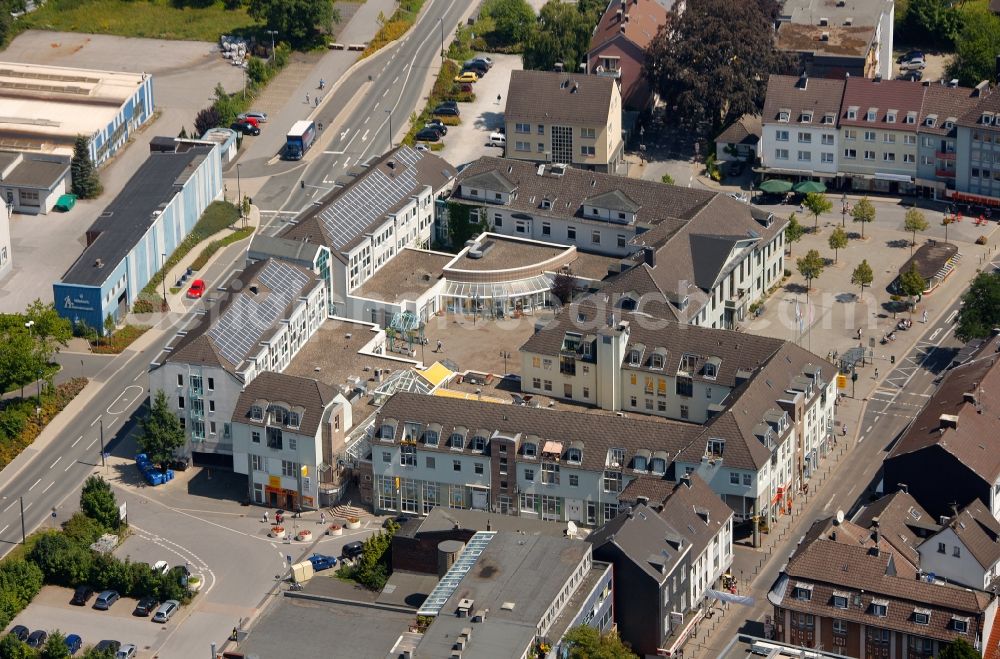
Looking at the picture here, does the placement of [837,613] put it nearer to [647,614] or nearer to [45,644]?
[647,614]

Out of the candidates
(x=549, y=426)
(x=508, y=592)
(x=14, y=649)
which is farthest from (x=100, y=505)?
(x=508, y=592)

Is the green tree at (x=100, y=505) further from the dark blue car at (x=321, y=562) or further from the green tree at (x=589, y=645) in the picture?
the green tree at (x=589, y=645)

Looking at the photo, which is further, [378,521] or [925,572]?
[378,521]

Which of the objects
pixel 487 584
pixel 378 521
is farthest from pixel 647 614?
pixel 378 521

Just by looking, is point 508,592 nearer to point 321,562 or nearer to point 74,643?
point 321,562

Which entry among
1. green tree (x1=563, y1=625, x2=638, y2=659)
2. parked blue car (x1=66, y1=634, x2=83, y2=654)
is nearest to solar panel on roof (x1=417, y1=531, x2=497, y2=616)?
green tree (x1=563, y1=625, x2=638, y2=659)

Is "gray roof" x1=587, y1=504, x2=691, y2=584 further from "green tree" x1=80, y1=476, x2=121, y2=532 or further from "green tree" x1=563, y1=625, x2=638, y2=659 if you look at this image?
"green tree" x1=80, y1=476, x2=121, y2=532
